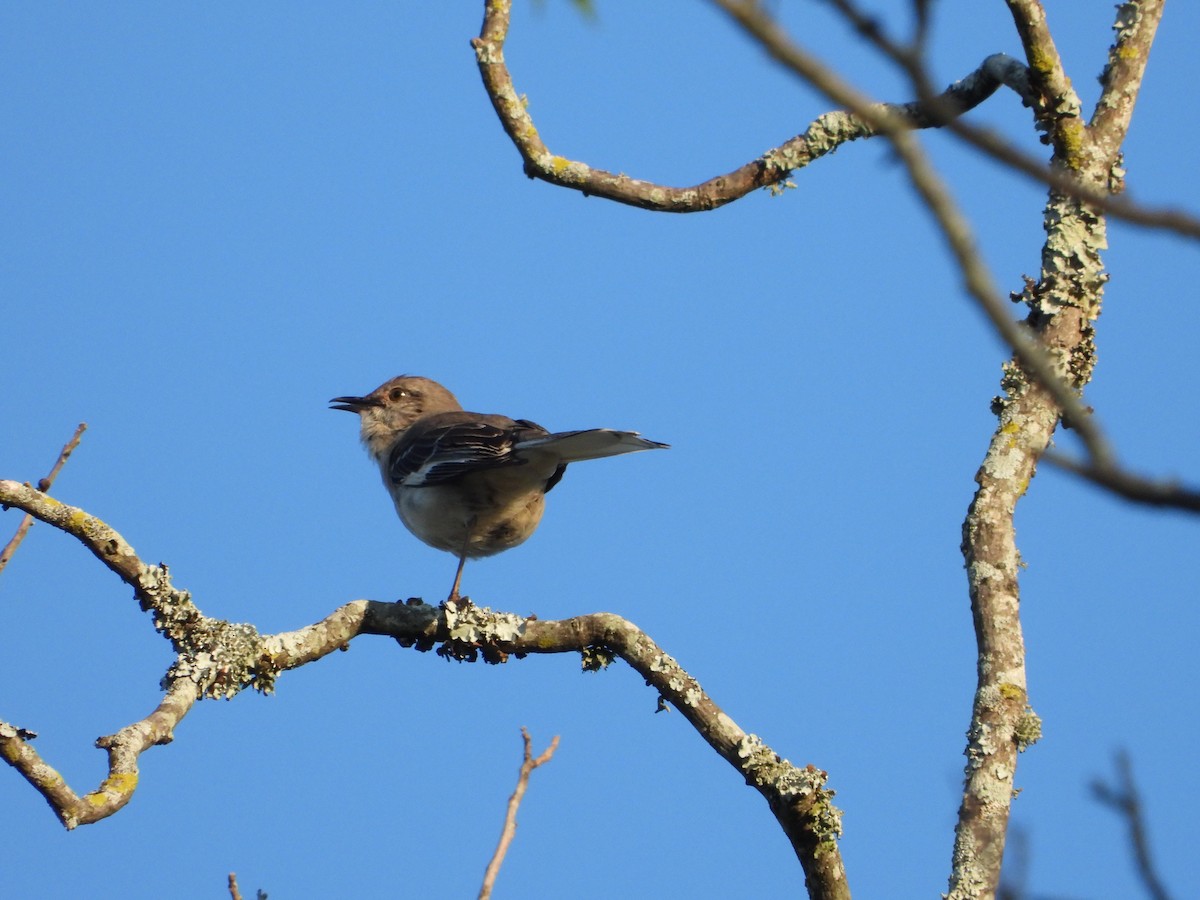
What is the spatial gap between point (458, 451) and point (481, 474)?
0.57 ft

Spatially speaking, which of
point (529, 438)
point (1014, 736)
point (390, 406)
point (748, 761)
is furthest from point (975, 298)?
point (390, 406)

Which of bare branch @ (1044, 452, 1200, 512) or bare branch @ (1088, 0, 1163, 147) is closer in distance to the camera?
bare branch @ (1044, 452, 1200, 512)

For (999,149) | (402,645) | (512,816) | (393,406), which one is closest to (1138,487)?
(999,149)

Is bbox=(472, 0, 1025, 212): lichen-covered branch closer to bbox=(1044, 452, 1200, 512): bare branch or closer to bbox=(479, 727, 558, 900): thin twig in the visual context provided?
bbox=(479, 727, 558, 900): thin twig

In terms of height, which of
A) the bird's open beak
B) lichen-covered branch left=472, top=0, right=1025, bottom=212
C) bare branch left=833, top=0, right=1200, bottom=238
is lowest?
bare branch left=833, top=0, right=1200, bottom=238

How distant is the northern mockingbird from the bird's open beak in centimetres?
111

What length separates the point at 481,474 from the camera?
6.81 m

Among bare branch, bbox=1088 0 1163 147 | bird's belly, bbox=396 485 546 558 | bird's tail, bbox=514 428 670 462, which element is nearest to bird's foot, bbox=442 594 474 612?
bird's tail, bbox=514 428 670 462

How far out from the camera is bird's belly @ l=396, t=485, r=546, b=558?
6.94 metres

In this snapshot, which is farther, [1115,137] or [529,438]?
[529,438]

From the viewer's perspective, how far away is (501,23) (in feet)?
14.8

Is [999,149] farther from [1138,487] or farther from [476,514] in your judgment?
[476,514]

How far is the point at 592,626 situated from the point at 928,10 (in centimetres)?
361

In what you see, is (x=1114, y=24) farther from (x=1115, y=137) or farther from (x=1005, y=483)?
(x=1005, y=483)
